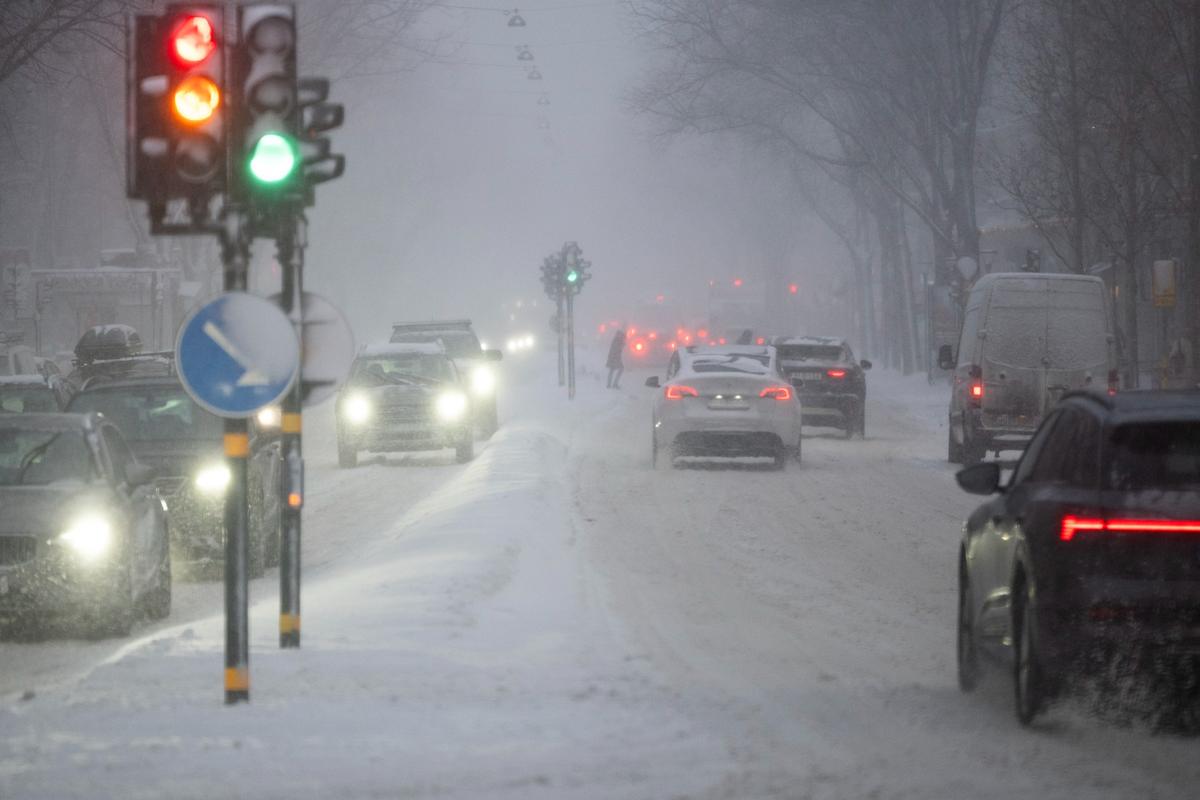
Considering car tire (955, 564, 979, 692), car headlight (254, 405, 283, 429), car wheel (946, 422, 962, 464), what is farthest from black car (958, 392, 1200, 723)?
car wheel (946, 422, 962, 464)

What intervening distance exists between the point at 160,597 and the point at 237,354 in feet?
16.6

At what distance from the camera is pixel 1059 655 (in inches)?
304

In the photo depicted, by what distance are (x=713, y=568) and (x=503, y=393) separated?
37419 mm

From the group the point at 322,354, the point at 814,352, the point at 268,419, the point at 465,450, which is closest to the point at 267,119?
the point at 322,354

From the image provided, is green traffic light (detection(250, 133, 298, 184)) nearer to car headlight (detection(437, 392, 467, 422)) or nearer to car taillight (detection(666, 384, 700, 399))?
car taillight (detection(666, 384, 700, 399))

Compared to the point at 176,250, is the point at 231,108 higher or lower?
lower

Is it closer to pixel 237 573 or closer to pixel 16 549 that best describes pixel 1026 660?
pixel 237 573

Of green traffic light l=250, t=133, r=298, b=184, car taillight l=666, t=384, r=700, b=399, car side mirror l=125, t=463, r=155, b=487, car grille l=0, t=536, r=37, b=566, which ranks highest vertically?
green traffic light l=250, t=133, r=298, b=184

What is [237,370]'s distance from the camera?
8.47 meters

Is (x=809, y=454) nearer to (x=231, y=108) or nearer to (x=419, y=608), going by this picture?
(x=419, y=608)

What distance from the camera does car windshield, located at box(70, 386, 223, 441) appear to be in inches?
641

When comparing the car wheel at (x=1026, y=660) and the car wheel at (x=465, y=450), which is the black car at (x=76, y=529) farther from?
the car wheel at (x=465, y=450)

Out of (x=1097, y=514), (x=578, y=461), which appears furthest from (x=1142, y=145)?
(x=1097, y=514)

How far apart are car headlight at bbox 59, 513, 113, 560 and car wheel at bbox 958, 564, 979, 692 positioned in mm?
5545
